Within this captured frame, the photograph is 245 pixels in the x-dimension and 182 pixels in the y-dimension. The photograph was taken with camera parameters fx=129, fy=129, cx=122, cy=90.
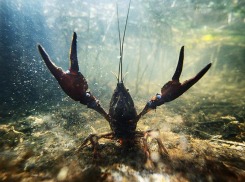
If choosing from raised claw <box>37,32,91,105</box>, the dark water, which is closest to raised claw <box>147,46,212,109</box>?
the dark water

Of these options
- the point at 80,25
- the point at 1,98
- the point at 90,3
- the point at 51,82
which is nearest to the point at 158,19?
the point at 90,3

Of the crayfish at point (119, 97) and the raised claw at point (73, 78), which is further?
the crayfish at point (119, 97)

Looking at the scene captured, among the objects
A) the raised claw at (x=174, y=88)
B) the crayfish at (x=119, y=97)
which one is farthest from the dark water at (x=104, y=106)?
the raised claw at (x=174, y=88)

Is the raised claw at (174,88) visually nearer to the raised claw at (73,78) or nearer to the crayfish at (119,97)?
the crayfish at (119,97)

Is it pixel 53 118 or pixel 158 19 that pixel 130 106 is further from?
pixel 158 19

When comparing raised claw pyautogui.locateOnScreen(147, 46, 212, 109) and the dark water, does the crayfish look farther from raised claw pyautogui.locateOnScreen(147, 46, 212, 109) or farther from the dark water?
the dark water

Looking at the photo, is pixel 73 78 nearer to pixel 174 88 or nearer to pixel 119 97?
pixel 119 97

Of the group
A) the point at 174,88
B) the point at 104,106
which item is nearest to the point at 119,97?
the point at 174,88
